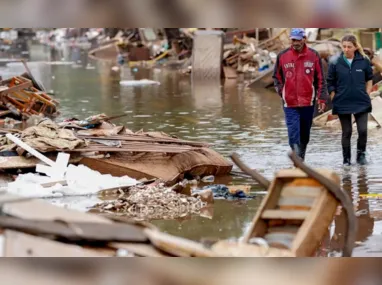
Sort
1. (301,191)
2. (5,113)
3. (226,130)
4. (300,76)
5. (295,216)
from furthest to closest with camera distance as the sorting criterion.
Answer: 1. (5,113)
2. (226,130)
3. (300,76)
4. (301,191)
5. (295,216)

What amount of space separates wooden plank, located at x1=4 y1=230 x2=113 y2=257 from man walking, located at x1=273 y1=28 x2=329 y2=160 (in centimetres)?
Result: 599

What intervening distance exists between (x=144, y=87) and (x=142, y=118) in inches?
370

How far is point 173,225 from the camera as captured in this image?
26.8ft

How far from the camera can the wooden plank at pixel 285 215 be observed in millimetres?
6082

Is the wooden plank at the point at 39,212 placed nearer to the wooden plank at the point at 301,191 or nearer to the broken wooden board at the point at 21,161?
the wooden plank at the point at 301,191

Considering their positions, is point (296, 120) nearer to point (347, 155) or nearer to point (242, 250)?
point (347, 155)

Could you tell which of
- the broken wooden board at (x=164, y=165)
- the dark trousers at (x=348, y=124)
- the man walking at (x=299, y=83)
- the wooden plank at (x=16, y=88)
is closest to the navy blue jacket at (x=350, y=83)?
the dark trousers at (x=348, y=124)

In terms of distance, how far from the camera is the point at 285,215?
6129 millimetres

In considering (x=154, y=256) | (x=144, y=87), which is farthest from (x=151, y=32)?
(x=154, y=256)

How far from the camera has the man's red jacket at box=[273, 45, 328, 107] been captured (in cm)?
1055

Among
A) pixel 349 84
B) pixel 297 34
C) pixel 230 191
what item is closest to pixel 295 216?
pixel 230 191

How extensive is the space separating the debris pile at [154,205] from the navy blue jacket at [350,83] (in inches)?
111

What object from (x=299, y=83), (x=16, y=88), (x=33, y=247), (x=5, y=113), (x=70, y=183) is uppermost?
(x=33, y=247)

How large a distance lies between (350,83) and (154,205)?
3.52 m
